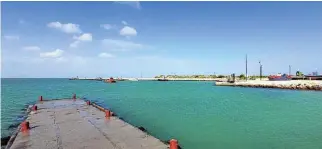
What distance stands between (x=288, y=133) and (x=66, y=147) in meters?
15.3

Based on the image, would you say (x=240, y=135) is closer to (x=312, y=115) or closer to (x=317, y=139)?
(x=317, y=139)

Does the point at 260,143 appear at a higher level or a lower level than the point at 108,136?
lower

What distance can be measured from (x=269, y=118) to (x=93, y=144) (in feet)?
60.5

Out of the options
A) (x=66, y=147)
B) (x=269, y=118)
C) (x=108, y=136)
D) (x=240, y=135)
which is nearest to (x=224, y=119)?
(x=269, y=118)

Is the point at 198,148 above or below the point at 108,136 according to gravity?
below

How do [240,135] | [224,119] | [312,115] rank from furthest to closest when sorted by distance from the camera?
[312,115] → [224,119] → [240,135]

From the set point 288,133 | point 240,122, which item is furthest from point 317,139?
point 240,122

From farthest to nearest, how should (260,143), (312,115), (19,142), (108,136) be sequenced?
(312,115)
(260,143)
(108,136)
(19,142)

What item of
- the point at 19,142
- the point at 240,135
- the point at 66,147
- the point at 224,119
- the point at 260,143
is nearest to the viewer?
the point at 66,147

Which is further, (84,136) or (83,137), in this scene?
(84,136)

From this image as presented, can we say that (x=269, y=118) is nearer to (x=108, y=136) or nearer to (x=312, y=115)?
(x=312, y=115)

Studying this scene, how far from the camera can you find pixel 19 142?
42.9 ft

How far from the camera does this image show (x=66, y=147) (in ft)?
39.3

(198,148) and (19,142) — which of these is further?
(198,148)
